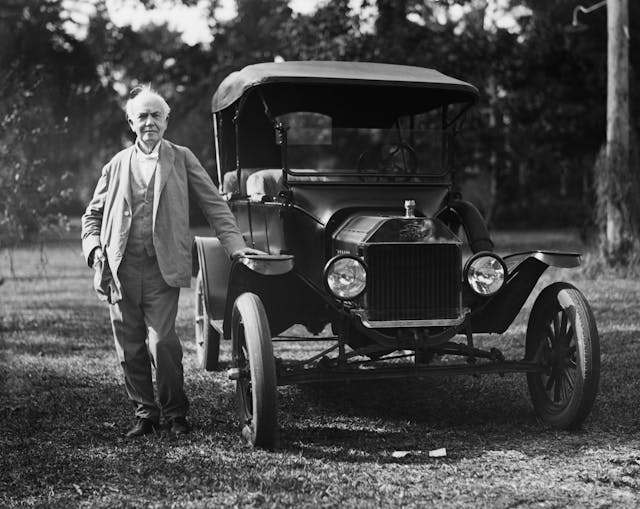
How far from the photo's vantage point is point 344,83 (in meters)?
5.61

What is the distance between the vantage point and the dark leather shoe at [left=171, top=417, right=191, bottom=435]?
16.4 ft

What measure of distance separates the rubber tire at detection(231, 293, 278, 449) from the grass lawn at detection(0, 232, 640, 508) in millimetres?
115

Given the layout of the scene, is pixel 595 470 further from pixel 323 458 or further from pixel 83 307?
pixel 83 307

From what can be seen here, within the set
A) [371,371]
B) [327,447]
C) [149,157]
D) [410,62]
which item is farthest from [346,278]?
[410,62]

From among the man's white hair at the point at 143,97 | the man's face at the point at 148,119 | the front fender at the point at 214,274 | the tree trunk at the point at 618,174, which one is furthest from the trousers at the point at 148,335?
the tree trunk at the point at 618,174

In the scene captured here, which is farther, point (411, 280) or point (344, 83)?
point (344, 83)

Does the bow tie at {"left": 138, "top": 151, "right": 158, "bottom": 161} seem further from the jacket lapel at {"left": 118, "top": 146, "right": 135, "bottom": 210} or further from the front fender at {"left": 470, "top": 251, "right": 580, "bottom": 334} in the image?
the front fender at {"left": 470, "top": 251, "right": 580, "bottom": 334}

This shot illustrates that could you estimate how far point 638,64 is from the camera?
25.7 meters

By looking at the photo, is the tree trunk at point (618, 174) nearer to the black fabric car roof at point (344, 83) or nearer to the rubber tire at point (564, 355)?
the black fabric car roof at point (344, 83)

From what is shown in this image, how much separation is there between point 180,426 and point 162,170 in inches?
59.1

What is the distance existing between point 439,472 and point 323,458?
2.08 ft

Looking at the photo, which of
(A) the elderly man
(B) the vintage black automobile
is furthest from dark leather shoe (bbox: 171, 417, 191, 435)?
(B) the vintage black automobile

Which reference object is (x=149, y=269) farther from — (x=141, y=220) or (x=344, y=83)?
(x=344, y=83)

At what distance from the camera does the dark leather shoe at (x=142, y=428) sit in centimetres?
498
